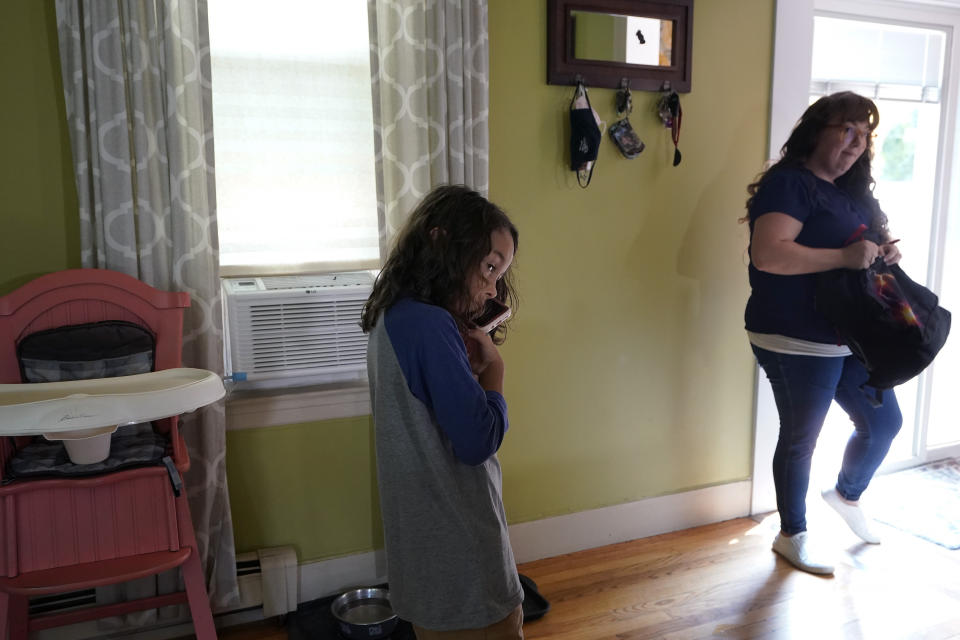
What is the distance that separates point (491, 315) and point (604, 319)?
1.23 m

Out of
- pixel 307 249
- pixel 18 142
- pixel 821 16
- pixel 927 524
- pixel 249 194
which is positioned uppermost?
pixel 821 16

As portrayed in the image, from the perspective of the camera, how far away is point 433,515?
114 centimetres

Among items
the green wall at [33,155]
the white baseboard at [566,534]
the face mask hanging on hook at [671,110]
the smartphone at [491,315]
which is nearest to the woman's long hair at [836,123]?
the face mask hanging on hook at [671,110]

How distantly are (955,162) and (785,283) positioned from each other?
1435mm

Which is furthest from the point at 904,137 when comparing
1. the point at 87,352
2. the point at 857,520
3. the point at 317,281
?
the point at 87,352

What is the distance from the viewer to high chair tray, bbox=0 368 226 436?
1.24m

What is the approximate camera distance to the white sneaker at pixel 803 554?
2303mm

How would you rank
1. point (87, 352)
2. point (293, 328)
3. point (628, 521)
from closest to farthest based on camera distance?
point (87, 352) → point (293, 328) → point (628, 521)

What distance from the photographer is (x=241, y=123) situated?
1967 mm

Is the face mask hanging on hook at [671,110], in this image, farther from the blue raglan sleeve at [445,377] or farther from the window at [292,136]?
the blue raglan sleeve at [445,377]

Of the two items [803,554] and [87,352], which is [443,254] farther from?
[803,554]

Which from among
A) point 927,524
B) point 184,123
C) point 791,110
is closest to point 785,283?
point 791,110

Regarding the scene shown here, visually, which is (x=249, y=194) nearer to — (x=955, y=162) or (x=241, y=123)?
(x=241, y=123)

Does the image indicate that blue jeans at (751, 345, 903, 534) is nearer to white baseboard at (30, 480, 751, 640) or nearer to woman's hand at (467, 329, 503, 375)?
white baseboard at (30, 480, 751, 640)
